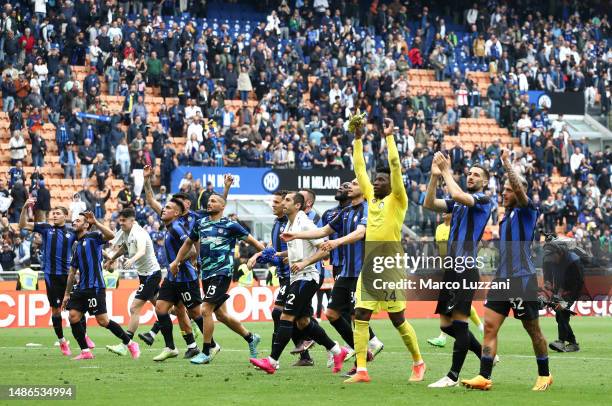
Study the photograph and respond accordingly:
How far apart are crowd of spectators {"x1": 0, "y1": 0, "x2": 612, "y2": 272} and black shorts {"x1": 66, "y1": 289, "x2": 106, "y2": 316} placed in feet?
52.0

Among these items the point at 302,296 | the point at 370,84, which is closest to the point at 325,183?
the point at 370,84

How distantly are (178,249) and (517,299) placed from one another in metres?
6.91

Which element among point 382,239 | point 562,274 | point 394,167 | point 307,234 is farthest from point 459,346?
point 562,274

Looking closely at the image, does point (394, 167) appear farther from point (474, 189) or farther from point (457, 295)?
point (457, 295)

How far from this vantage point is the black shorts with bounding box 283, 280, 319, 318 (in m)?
15.7

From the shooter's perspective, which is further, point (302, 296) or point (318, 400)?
point (302, 296)

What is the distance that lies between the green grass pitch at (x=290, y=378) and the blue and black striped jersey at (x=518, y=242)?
4.32 feet

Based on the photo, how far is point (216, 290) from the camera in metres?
17.4

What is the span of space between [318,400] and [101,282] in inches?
286

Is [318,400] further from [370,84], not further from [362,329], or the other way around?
[370,84]

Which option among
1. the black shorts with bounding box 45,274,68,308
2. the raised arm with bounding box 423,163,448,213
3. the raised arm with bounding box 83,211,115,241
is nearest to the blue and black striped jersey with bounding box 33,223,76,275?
the black shorts with bounding box 45,274,68,308

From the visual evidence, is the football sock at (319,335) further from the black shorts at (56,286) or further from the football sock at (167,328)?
the black shorts at (56,286)

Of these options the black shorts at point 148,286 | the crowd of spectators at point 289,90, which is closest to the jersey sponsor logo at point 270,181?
the crowd of spectators at point 289,90

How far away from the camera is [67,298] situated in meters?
20.0
